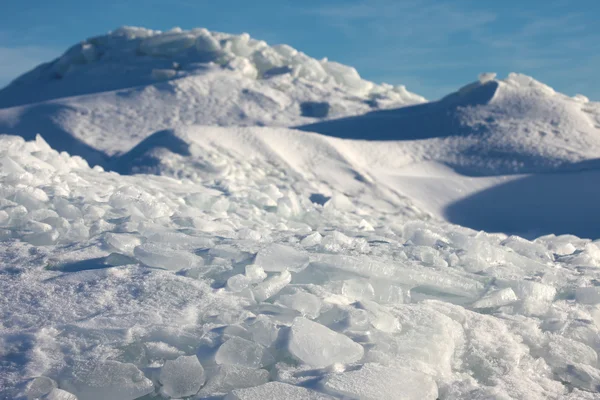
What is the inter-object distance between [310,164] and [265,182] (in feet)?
2.69

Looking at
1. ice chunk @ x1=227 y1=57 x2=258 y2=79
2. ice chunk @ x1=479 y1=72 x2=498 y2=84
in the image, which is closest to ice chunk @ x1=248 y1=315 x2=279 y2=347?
ice chunk @ x1=479 y1=72 x2=498 y2=84

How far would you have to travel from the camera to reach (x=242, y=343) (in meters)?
1.59

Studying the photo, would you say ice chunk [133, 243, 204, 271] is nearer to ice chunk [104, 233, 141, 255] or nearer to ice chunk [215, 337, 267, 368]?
ice chunk [104, 233, 141, 255]

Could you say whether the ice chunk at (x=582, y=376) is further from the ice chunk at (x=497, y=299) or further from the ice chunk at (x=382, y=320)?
the ice chunk at (x=382, y=320)

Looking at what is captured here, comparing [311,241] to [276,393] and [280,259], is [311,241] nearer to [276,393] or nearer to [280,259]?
[280,259]

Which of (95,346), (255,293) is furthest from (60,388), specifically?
(255,293)

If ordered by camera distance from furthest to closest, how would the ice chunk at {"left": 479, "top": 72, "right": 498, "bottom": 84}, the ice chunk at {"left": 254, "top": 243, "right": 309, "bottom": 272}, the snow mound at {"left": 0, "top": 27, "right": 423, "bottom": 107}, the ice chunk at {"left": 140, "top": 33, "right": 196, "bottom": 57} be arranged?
the ice chunk at {"left": 140, "top": 33, "right": 196, "bottom": 57} → the snow mound at {"left": 0, "top": 27, "right": 423, "bottom": 107} → the ice chunk at {"left": 479, "top": 72, "right": 498, "bottom": 84} → the ice chunk at {"left": 254, "top": 243, "right": 309, "bottom": 272}

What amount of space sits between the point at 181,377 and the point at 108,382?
0.17 m

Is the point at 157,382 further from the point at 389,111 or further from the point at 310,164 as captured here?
the point at 389,111

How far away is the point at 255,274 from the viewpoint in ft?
6.52

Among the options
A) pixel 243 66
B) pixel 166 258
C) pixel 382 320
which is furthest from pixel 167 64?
pixel 382 320

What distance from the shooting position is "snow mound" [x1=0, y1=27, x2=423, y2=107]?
926 centimetres

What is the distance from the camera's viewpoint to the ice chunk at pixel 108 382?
147cm

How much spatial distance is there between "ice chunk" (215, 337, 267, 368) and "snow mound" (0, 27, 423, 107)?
7.76 metres
